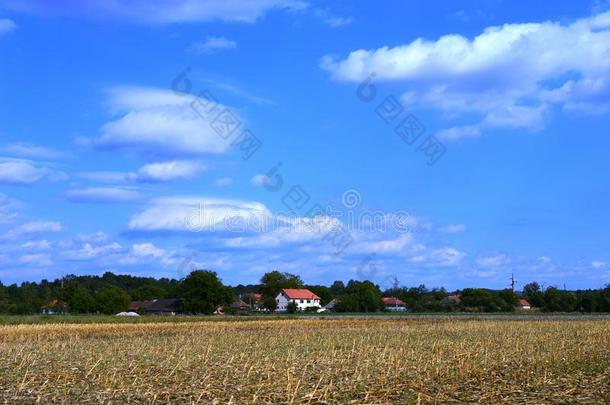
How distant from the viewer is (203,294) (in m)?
144

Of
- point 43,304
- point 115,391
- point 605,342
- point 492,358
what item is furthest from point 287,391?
A: point 43,304

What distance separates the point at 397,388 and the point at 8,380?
10762mm

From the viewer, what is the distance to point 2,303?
155 m

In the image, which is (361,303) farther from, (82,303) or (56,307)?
(56,307)

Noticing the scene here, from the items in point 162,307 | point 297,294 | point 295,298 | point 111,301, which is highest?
point 297,294

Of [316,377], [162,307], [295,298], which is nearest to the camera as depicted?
[316,377]

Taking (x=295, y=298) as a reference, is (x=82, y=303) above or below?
below

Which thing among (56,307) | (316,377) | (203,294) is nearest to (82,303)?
(56,307)

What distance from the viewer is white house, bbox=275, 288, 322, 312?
188 meters

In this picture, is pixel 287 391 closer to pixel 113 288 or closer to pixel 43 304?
pixel 113 288

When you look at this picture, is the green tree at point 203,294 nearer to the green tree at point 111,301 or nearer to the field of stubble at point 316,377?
the green tree at point 111,301

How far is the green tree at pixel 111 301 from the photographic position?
156m

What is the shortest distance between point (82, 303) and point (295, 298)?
5868 cm

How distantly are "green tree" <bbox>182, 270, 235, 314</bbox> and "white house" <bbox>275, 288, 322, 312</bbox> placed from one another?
43171 millimetres
